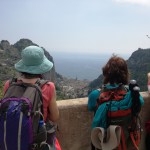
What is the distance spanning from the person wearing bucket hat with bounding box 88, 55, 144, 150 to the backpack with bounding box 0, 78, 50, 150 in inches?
30.4

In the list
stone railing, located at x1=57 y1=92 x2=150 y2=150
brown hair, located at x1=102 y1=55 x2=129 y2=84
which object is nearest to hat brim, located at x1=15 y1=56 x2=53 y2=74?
brown hair, located at x1=102 y1=55 x2=129 y2=84

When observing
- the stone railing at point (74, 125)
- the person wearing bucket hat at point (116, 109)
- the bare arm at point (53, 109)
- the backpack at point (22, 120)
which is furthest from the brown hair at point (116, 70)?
the backpack at point (22, 120)

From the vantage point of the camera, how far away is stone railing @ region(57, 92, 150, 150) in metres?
3.34

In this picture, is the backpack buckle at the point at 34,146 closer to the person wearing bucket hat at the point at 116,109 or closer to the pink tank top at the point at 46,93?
the pink tank top at the point at 46,93

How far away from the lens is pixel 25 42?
83312 millimetres

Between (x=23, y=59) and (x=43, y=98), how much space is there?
0.36 meters

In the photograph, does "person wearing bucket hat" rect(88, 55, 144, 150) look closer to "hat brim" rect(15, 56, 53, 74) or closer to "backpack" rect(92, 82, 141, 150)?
"backpack" rect(92, 82, 141, 150)

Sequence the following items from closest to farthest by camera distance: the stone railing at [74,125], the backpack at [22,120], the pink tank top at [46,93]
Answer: the backpack at [22,120], the pink tank top at [46,93], the stone railing at [74,125]

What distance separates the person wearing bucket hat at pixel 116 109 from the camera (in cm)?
285

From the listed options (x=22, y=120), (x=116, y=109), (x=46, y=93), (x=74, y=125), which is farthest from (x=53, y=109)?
(x=74, y=125)

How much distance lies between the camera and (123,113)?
284 cm

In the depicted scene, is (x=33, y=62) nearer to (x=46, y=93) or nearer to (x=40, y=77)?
(x=40, y=77)

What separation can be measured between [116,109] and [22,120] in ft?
3.33

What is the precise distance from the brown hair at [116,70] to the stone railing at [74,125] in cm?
59
